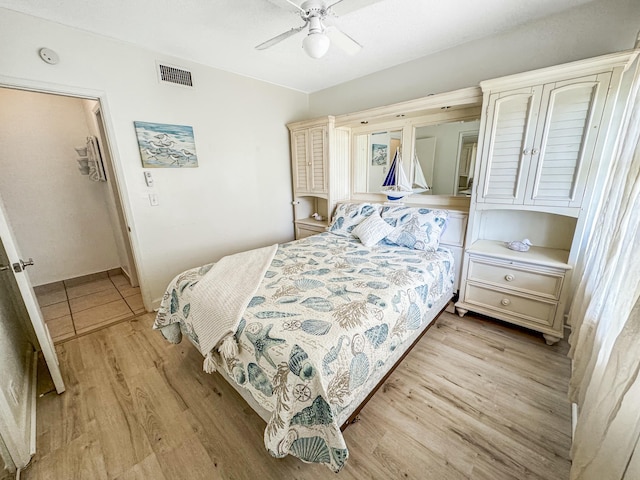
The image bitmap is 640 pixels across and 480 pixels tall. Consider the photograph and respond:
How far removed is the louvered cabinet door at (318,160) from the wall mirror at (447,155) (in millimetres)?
1107

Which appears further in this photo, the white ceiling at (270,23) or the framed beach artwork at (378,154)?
the framed beach artwork at (378,154)

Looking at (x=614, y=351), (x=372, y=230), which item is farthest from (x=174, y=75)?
(x=614, y=351)

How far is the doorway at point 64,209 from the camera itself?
2.86 meters

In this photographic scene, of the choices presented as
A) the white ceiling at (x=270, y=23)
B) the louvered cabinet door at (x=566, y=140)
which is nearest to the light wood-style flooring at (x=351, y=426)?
the louvered cabinet door at (x=566, y=140)

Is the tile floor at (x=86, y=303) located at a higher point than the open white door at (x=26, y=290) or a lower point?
lower

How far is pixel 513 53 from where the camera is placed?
222 cm

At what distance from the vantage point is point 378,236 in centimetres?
262

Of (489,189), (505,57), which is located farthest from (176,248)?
(505,57)

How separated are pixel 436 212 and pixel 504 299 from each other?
97 centimetres

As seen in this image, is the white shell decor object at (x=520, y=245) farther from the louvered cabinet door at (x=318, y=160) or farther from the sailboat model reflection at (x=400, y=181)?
the louvered cabinet door at (x=318, y=160)

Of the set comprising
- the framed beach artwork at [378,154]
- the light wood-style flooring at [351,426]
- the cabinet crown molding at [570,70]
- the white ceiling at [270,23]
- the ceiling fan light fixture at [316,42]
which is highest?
the white ceiling at [270,23]

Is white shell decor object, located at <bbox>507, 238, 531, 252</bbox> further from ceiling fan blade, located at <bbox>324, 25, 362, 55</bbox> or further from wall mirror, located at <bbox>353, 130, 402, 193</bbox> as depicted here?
ceiling fan blade, located at <bbox>324, 25, 362, 55</bbox>

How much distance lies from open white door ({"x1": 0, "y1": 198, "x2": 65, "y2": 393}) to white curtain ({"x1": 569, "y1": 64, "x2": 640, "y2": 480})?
2.76 m

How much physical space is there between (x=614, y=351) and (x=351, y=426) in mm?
1240
